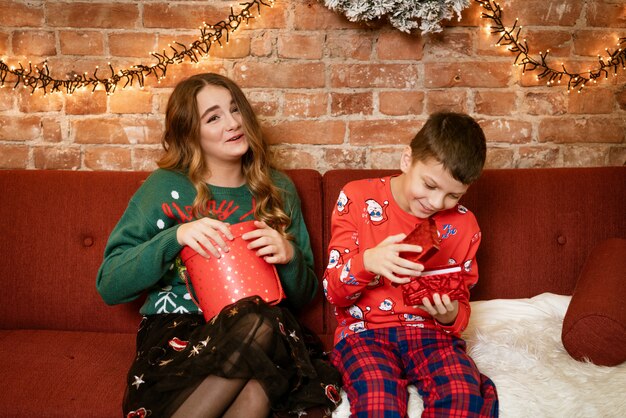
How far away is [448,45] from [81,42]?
1396mm

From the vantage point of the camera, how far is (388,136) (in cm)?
218

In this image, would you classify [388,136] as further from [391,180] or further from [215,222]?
[215,222]

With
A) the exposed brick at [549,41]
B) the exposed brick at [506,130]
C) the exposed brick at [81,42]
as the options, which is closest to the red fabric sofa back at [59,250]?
the exposed brick at [81,42]

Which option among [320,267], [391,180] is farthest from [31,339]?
[391,180]

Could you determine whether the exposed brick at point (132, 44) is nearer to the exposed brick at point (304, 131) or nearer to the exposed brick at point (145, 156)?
the exposed brick at point (145, 156)

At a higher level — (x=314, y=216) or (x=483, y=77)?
(x=483, y=77)

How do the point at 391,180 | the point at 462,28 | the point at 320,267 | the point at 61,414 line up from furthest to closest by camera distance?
the point at 462,28, the point at 320,267, the point at 391,180, the point at 61,414

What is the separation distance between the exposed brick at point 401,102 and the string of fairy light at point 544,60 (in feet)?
1.22

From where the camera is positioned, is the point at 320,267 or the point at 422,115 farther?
the point at 422,115

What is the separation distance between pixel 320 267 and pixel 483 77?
0.98m

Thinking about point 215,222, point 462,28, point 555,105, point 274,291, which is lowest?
Answer: point 274,291

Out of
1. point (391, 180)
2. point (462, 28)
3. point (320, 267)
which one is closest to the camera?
point (391, 180)

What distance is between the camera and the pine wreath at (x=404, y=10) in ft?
6.58

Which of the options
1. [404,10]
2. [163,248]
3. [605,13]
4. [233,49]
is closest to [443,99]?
[404,10]
